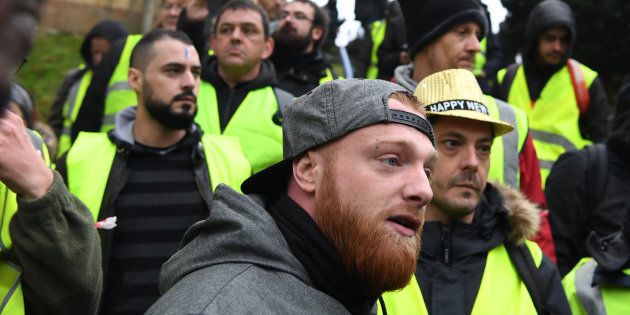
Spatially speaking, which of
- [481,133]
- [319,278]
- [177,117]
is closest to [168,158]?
[177,117]

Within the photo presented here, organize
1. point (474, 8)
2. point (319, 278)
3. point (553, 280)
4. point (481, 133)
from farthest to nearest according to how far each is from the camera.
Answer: point (474, 8), point (481, 133), point (553, 280), point (319, 278)

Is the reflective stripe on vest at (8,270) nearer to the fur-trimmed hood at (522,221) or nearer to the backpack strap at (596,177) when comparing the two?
the fur-trimmed hood at (522,221)

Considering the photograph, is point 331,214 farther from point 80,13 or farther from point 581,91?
point 80,13

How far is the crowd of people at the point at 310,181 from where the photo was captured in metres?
2.40

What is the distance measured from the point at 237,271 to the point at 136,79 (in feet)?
11.2

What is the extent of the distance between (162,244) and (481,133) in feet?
5.64

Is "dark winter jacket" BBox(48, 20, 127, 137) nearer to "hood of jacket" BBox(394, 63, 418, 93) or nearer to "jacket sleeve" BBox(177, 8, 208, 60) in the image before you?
"jacket sleeve" BBox(177, 8, 208, 60)

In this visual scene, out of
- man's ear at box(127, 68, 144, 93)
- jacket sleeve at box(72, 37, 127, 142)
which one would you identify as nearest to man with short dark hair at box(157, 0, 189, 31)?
jacket sleeve at box(72, 37, 127, 142)

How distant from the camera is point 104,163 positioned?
445 centimetres

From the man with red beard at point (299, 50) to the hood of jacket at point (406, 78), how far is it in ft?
5.19

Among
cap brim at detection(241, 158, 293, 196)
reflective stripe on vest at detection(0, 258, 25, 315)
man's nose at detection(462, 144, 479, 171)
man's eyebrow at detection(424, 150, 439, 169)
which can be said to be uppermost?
man's eyebrow at detection(424, 150, 439, 169)

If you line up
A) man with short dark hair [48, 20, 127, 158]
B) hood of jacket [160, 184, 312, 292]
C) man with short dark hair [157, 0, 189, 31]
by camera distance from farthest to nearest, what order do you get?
man with short dark hair [48, 20, 127, 158]
man with short dark hair [157, 0, 189, 31]
hood of jacket [160, 184, 312, 292]

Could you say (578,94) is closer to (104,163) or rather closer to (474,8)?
(474,8)

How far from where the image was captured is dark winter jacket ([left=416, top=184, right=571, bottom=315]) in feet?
11.7
